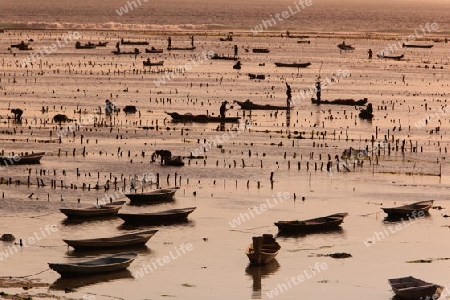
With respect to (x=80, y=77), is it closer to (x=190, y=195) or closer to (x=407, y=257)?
(x=190, y=195)

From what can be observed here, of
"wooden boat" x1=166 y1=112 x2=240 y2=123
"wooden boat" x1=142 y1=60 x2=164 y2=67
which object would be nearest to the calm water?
"wooden boat" x1=166 y1=112 x2=240 y2=123

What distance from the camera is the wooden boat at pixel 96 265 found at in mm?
32188

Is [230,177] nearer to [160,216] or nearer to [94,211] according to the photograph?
[160,216]

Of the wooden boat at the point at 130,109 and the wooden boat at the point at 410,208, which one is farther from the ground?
the wooden boat at the point at 130,109

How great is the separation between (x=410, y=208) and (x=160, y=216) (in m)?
9.66

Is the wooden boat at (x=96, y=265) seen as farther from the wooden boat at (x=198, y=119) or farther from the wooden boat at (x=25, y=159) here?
the wooden boat at (x=198, y=119)

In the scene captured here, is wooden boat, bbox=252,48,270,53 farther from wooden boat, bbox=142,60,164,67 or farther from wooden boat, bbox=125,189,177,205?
wooden boat, bbox=125,189,177,205

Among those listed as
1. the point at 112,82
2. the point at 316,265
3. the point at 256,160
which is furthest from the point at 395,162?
the point at 112,82

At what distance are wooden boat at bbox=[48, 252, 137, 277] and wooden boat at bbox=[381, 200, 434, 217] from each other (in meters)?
12.2

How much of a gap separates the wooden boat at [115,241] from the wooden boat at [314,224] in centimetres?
496

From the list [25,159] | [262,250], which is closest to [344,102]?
[25,159]

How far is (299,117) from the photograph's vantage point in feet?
238

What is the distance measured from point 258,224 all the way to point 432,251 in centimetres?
678

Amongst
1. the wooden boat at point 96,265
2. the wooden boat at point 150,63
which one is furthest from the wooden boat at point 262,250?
the wooden boat at point 150,63
